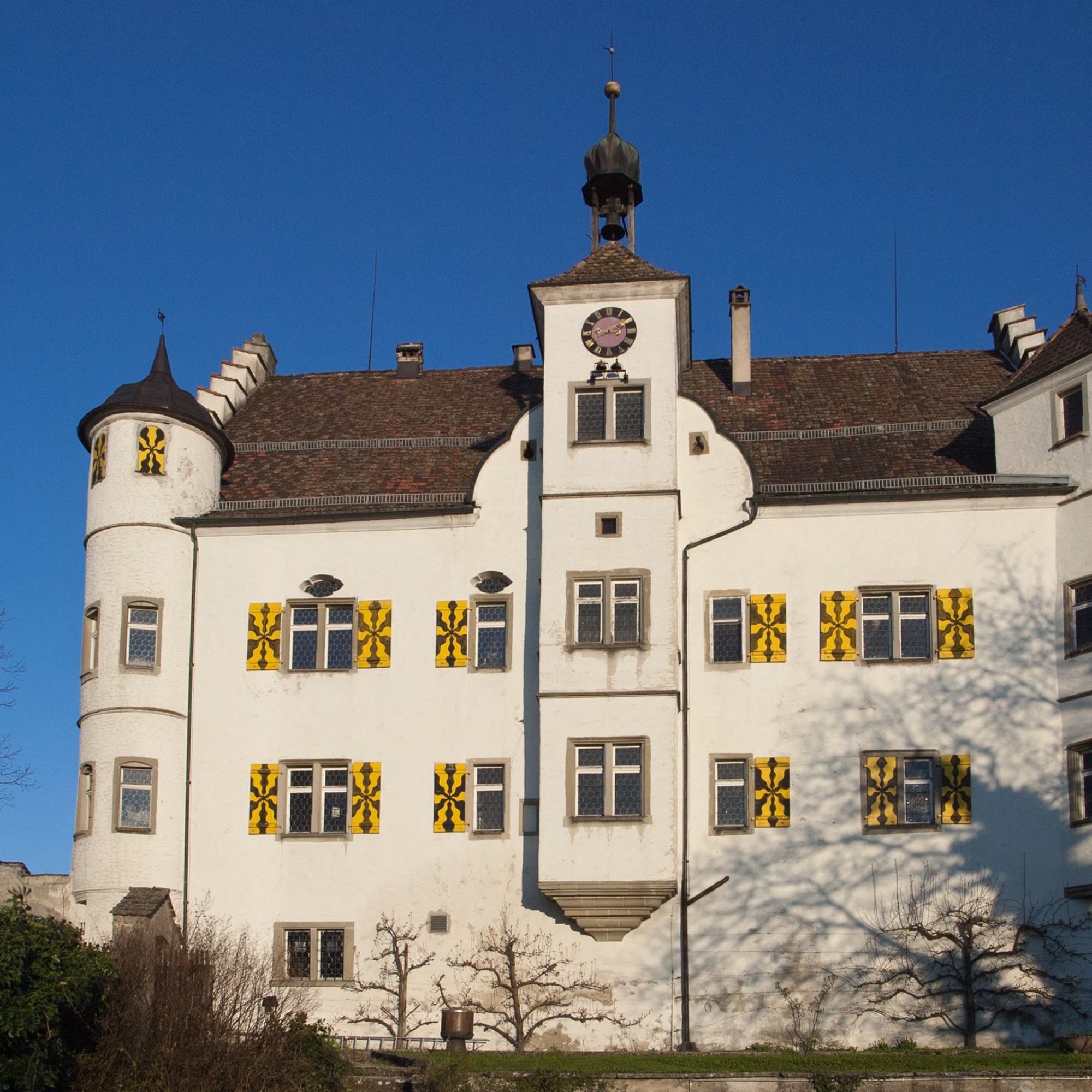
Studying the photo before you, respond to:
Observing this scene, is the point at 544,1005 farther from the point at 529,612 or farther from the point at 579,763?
the point at 529,612

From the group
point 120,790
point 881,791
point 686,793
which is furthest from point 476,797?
point 881,791

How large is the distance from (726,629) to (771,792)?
3.06m

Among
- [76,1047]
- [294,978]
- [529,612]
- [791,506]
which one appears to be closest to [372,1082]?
[76,1047]

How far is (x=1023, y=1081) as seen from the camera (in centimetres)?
2773

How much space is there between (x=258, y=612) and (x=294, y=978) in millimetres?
6677

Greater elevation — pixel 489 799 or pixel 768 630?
pixel 768 630

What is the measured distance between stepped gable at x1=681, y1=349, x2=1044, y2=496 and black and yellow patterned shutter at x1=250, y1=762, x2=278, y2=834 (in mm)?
10130

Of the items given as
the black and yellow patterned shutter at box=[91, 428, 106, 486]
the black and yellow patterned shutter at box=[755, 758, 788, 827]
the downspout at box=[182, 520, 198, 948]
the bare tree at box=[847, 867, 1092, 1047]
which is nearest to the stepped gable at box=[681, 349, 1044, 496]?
the black and yellow patterned shutter at box=[755, 758, 788, 827]

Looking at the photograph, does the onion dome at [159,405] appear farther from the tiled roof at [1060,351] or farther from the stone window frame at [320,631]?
the tiled roof at [1060,351]

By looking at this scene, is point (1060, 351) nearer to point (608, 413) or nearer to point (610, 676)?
point (608, 413)

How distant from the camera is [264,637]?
37312 mm

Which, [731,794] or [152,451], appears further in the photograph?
[152,451]

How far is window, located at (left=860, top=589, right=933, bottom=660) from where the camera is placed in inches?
1410

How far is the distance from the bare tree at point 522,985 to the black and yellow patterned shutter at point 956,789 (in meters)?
6.39
